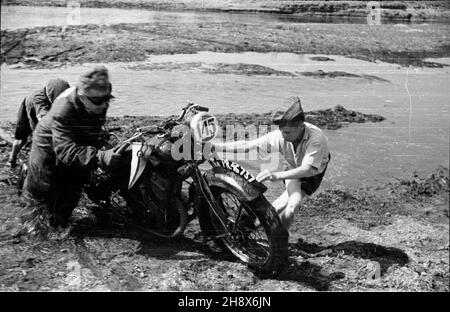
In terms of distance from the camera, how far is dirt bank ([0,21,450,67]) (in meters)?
15.1

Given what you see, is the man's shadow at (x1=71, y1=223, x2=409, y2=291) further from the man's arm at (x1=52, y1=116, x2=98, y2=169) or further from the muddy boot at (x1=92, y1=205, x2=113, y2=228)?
the man's arm at (x1=52, y1=116, x2=98, y2=169)

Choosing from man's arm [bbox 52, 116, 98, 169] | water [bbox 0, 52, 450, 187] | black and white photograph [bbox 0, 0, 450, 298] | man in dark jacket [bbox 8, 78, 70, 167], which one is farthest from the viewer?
water [bbox 0, 52, 450, 187]

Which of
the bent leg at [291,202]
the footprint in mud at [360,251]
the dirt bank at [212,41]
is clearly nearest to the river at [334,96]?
the dirt bank at [212,41]

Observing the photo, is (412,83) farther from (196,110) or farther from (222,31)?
(196,110)

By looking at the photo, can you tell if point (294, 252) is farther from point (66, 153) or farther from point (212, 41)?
point (212, 41)

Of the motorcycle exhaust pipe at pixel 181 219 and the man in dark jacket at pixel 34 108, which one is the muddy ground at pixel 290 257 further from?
the man in dark jacket at pixel 34 108

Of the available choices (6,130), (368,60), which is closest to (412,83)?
(368,60)

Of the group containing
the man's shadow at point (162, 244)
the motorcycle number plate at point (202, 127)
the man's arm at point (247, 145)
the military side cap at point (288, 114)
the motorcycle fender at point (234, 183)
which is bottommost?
the man's shadow at point (162, 244)

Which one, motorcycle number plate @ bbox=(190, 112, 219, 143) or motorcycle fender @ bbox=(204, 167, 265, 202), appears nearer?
motorcycle fender @ bbox=(204, 167, 265, 202)

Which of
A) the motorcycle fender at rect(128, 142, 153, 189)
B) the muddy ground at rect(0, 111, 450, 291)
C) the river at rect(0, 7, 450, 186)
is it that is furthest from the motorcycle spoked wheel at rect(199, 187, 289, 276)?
the river at rect(0, 7, 450, 186)

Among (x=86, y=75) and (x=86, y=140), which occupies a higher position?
(x=86, y=75)

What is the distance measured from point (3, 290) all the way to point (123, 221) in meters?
1.28

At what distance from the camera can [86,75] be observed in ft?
15.4

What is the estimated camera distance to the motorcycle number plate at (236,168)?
4.28m
